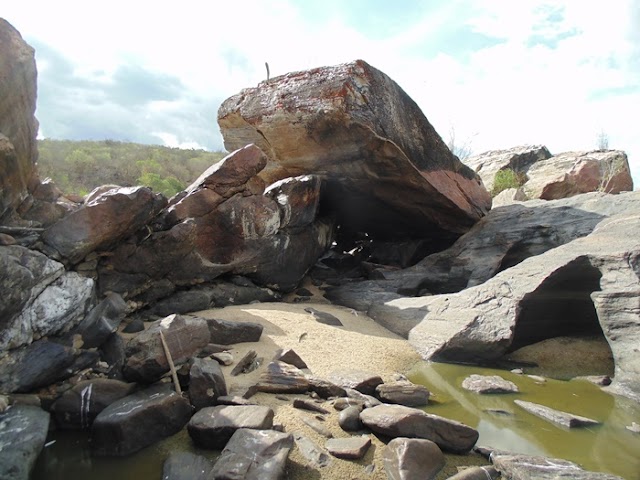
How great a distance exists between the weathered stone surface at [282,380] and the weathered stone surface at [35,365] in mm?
1974

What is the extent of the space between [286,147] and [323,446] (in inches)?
274

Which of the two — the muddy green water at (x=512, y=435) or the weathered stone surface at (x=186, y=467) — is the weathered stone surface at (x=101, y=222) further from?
the weathered stone surface at (x=186, y=467)

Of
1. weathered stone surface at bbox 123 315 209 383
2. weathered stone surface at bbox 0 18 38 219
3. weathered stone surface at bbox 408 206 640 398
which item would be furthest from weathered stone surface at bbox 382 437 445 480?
weathered stone surface at bbox 0 18 38 219

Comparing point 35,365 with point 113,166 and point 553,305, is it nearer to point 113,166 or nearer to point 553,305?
point 553,305

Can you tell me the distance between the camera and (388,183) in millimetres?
9867

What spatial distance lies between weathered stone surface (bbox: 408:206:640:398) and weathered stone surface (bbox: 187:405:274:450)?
11.4ft

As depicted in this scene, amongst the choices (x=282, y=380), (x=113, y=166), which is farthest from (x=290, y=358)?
(x=113, y=166)

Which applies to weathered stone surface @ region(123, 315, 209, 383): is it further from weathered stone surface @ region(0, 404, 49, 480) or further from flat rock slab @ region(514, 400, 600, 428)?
flat rock slab @ region(514, 400, 600, 428)

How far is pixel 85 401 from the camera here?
409 cm

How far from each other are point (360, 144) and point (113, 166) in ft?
89.9

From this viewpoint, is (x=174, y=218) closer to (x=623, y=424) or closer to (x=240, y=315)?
(x=240, y=315)

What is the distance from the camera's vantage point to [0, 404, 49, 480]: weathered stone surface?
10.6ft

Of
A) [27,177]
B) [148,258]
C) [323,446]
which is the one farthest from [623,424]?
[27,177]

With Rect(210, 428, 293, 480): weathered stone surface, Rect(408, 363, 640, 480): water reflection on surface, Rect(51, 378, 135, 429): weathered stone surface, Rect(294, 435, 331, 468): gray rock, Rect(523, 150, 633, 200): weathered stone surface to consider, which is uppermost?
Rect(523, 150, 633, 200): weathered stone surface
